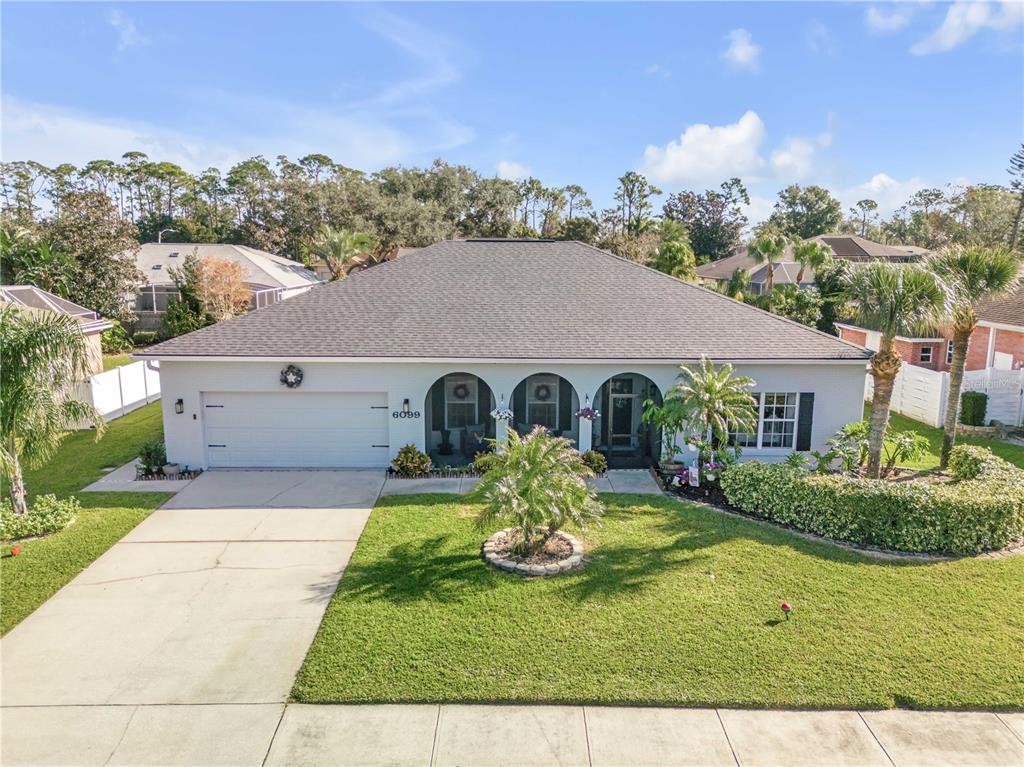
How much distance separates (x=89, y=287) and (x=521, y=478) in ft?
104

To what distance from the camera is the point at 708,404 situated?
1391 cm

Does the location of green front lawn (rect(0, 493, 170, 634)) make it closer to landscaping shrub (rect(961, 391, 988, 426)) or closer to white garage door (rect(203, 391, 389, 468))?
white garage door (rect(203, 391, 389, 468))

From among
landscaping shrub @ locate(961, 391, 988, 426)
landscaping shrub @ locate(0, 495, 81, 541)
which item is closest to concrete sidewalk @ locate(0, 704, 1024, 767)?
landscaping shrub @ locate(0, 495, 81, 541)

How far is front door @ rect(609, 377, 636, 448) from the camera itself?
17.2m

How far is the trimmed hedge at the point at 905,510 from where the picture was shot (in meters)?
11.1

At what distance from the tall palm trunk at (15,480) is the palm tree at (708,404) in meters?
11.9

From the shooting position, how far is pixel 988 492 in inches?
455

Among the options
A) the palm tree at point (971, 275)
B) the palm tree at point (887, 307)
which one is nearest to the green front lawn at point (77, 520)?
the palm tree at point (887, 307)

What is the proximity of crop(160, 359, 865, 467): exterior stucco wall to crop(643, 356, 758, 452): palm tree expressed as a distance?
968mm

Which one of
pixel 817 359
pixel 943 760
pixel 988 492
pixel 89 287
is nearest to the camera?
pixel 943 760

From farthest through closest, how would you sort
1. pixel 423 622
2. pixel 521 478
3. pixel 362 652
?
pixel 521 478, pixel 423 622, pixel 362 652

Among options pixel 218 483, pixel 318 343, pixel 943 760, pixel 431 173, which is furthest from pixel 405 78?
pixel 431 173

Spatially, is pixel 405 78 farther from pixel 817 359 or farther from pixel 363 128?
pixel 817 359

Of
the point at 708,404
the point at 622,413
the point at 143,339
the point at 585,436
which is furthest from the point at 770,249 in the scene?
the point at 143,339
